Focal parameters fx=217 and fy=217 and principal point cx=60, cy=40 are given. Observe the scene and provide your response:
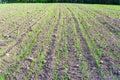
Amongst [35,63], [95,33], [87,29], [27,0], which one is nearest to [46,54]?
[35,63]

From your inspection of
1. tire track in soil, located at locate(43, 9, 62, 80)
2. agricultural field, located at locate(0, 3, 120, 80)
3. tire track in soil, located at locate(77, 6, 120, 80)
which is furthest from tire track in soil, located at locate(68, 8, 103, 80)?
tire track in soil, located at locate(43, 9, 62, 80)

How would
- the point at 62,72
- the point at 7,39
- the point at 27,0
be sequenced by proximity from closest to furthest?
the point at 62,72 < the point at 7,39 < the point at 27,0

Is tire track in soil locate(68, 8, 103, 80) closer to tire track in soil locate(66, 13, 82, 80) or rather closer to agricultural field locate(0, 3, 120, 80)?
agricultural field locate(0, 3, 120, 80)

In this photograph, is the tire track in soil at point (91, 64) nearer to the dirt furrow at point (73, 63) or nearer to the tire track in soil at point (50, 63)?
the dirt furrow at point (73, 63)

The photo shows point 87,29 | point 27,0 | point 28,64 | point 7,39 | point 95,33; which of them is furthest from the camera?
point 27,0

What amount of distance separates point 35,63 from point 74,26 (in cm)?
533

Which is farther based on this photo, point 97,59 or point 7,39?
point 7,39

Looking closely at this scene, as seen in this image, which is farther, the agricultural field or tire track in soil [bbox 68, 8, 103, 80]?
the agricultural field

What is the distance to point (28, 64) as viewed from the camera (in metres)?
5.87

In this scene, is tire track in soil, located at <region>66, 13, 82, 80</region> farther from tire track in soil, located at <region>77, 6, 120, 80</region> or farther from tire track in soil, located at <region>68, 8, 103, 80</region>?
tire track in soil, located at <region>77, 6, 120, 80</region>

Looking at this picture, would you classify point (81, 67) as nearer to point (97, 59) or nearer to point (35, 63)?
point (97, 59)

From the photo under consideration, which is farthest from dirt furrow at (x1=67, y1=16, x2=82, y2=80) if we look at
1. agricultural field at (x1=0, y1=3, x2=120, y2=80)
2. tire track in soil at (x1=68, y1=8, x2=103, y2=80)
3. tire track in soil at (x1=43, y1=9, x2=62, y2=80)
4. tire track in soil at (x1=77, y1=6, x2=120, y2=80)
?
tire track in soil at (x1=77, y1=6, x2=120, y2=80)

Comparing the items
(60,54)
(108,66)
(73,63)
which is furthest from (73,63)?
(108,66)

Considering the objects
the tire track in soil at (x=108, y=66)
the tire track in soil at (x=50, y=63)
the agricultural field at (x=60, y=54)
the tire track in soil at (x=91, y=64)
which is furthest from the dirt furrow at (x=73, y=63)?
the tire track in soil at (x=108, y=66)
